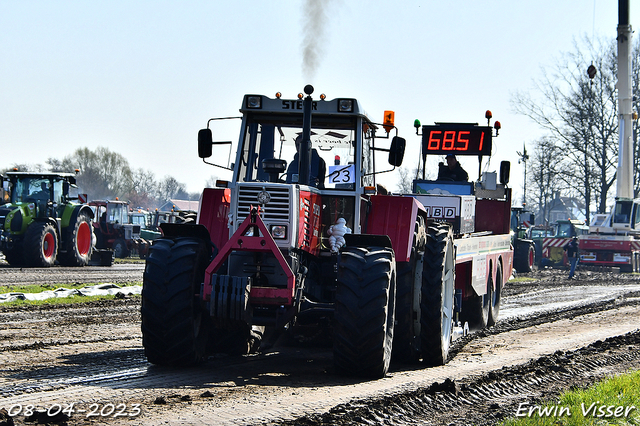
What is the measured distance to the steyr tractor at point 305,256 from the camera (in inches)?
293

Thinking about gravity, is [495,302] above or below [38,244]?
below

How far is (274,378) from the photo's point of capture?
7.55 metres

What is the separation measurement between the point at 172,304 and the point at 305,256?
1.54m

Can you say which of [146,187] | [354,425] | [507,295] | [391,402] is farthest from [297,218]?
[146,187]

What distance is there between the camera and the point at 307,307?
790cm

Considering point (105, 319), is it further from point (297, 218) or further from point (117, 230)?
point (117, 230)

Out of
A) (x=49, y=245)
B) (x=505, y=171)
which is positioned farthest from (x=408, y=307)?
(x=49, y=245)

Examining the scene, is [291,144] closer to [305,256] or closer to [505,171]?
[305,256]

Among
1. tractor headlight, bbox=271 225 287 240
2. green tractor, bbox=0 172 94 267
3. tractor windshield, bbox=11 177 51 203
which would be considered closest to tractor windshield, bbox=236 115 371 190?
tractor headlight, bbox=271 225 287 240

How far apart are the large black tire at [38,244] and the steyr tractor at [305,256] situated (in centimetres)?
1496

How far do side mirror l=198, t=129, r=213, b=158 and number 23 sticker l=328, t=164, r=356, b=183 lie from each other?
1376mm

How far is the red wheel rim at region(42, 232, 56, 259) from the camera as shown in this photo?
922 inches

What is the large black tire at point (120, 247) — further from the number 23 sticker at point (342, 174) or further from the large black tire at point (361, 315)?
the large black tire at point (361, 315)

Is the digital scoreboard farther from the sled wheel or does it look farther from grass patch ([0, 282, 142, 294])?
grass patch ([0, 282, 142, 294])
